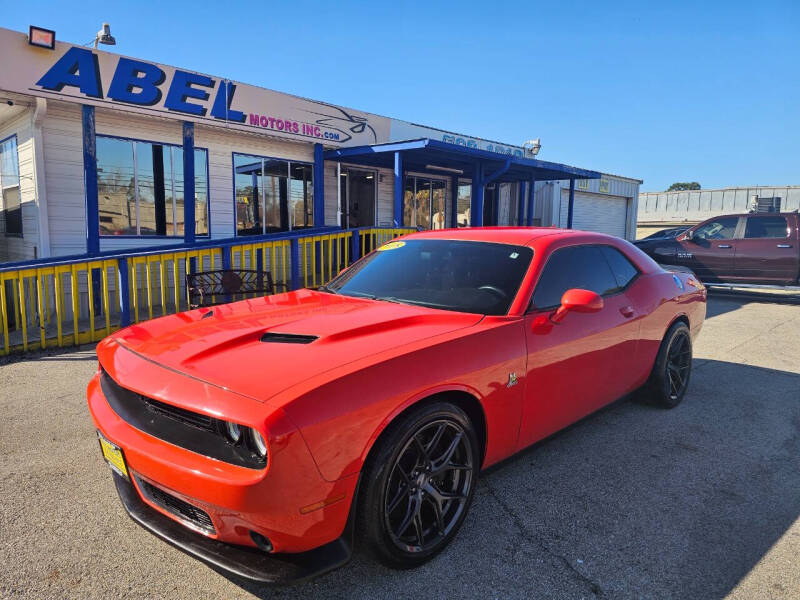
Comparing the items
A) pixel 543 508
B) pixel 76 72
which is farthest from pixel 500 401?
pixel 76 72

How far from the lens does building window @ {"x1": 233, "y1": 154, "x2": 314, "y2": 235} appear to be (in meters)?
10.6

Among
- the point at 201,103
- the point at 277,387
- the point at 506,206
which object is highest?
the point at 201,103

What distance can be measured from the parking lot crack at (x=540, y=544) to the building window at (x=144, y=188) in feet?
28.0

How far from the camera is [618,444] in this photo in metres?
3.57

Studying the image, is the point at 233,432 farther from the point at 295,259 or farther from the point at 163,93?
the point at 163,93

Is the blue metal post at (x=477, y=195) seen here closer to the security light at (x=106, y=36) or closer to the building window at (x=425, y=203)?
the building window at (x=425, y=203)

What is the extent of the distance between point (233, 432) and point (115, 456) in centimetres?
70

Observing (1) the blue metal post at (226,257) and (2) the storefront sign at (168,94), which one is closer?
(2) the storefront sign at (168,94)

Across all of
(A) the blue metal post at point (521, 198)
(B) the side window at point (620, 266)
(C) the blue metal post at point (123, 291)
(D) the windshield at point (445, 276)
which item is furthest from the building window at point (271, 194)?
(B) the side window at point (620, 266)

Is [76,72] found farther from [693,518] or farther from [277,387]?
[693,518]

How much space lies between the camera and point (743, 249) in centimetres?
1118

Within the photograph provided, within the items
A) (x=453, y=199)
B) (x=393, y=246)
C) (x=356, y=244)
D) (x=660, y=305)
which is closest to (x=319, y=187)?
(x=356, y=244)

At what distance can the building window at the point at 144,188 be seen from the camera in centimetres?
879

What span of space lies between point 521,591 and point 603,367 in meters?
1.62
